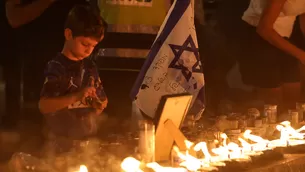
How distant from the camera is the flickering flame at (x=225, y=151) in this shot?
3.77 metres

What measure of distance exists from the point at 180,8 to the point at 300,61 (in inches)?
75.8

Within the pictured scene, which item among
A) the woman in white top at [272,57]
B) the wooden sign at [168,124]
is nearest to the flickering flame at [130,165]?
the wooden sign at [168,124]

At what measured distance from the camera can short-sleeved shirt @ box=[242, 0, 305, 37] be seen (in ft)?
20.3

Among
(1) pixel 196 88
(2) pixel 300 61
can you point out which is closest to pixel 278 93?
(2) pixel 300 61

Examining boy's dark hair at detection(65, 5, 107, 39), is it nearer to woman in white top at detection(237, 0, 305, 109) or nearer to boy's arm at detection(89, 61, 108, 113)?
boy's arm at detection(89, 61, 108, 113)

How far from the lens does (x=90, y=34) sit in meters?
4.45

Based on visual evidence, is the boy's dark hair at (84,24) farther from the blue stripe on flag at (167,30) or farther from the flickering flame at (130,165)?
the flickering flame at (130,165)

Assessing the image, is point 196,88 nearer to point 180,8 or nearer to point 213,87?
point 180,8

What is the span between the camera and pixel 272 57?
633cm

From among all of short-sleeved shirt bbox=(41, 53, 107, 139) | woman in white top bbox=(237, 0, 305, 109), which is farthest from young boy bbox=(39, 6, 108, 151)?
woman in white top bbox=(237, 0, 305, 109)

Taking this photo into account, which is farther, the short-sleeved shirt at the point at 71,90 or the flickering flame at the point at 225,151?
the short-sleeved shirt at the point at 71,90

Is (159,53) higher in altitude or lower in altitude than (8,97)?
higher

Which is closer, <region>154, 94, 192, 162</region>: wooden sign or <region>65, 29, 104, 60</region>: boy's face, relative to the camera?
<region>154, 94, 192, 162</region>: wooden sign

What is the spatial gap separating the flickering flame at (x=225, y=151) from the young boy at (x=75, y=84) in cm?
75
